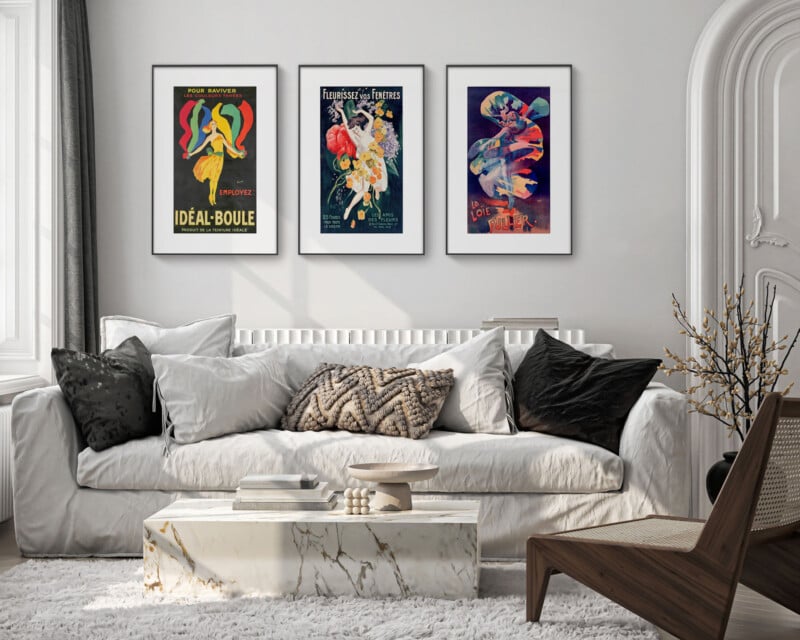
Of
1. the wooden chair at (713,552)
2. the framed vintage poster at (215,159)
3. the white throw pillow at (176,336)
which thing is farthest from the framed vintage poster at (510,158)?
the wooden chair at (713,552)

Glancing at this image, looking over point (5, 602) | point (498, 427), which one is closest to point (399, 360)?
point (498, 427)

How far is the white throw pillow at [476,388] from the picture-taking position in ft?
10.7

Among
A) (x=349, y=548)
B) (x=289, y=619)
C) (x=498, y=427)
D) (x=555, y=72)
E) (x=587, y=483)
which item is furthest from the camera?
(x=555, y=72)

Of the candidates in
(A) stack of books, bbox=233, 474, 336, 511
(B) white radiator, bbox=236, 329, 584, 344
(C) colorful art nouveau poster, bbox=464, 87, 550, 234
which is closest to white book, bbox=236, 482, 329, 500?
(A) stack of books, bbox=233, 474, 336, 511

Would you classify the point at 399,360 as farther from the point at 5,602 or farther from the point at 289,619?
the point at 5,602

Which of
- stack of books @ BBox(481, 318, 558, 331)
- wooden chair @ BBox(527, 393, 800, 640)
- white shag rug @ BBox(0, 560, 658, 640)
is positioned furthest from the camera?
stack of books @ BBox(481, 318, 558, 331)

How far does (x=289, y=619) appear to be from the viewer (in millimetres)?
2268

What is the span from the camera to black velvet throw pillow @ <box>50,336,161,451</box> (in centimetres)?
302

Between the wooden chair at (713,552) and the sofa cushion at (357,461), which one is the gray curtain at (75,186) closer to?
the sofa cushion at (357,461)

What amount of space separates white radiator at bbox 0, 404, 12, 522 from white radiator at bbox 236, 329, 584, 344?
1.09m

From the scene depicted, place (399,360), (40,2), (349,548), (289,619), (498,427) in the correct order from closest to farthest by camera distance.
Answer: (289,619)
(349,548)
(498,427)
(399,360)
(40,2)

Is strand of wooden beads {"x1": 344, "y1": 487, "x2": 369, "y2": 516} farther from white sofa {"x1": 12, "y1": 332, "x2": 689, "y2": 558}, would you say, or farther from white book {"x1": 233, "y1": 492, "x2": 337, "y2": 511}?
white sofa {"x1": 12, "y1": 332, "x2": 689, "y2": 558}

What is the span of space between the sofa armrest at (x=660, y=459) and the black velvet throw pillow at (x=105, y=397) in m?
1.76

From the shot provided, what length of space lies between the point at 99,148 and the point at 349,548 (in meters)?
2.79
